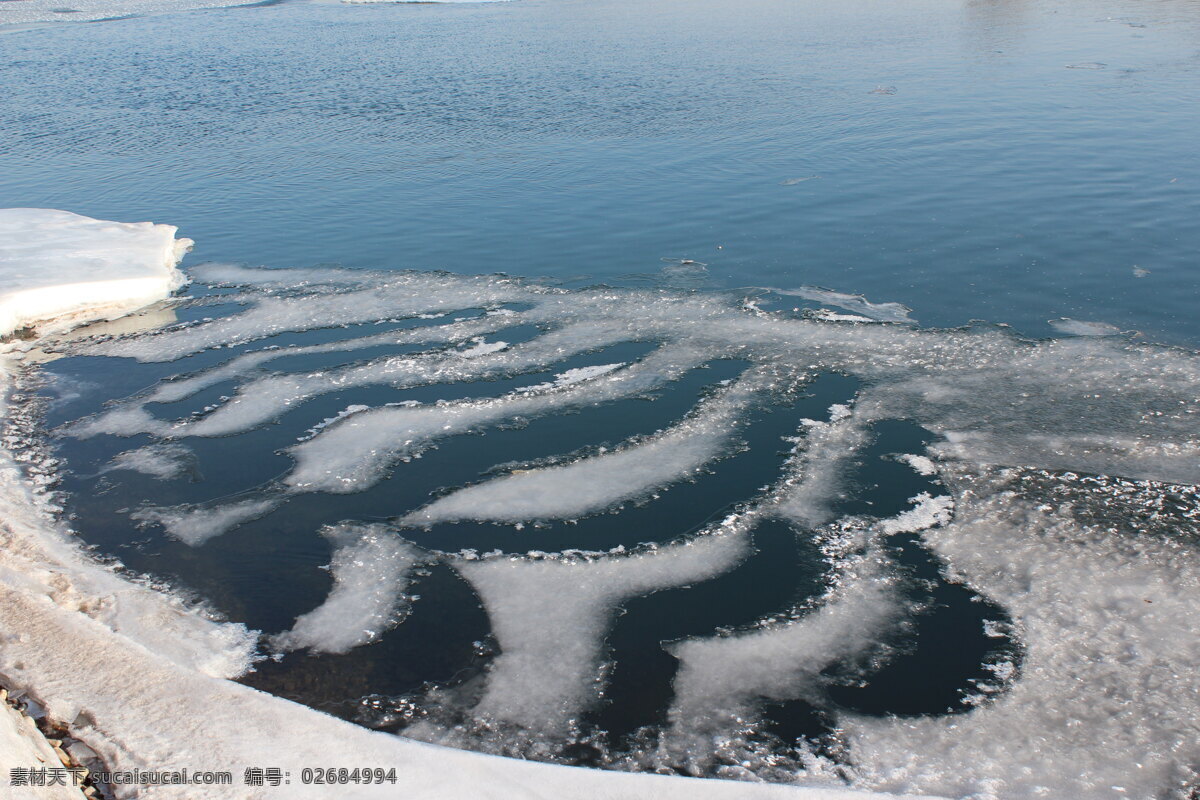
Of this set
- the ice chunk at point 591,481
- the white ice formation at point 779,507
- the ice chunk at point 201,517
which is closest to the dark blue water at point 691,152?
the white ice formation at point 779,507

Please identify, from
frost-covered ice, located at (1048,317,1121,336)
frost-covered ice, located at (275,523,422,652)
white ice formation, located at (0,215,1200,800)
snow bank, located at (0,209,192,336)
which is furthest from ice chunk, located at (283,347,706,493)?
snow bank, located at (0,209,192,336)

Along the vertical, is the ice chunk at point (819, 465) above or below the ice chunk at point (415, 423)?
below

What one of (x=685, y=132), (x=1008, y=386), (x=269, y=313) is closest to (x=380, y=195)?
(x=269, y=313)

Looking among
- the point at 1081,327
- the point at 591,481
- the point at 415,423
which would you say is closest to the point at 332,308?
the point at 415,423

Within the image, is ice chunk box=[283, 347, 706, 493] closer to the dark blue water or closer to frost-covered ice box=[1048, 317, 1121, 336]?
the dark blue water

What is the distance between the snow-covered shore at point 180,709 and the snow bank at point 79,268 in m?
5.76

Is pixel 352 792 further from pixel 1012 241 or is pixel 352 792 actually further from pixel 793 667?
pixel 1012 241

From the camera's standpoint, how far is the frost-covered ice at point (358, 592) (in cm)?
653

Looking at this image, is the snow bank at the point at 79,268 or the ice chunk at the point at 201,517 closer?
the ice chunk at the point at 201,517

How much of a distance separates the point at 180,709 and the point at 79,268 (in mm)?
10165

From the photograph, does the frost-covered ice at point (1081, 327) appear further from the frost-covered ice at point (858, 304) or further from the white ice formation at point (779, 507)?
the frost-covered ice at point (858, 304)

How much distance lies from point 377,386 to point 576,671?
522 cm

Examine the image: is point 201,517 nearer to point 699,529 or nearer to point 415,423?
point 415,423

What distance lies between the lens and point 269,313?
12578 mm
